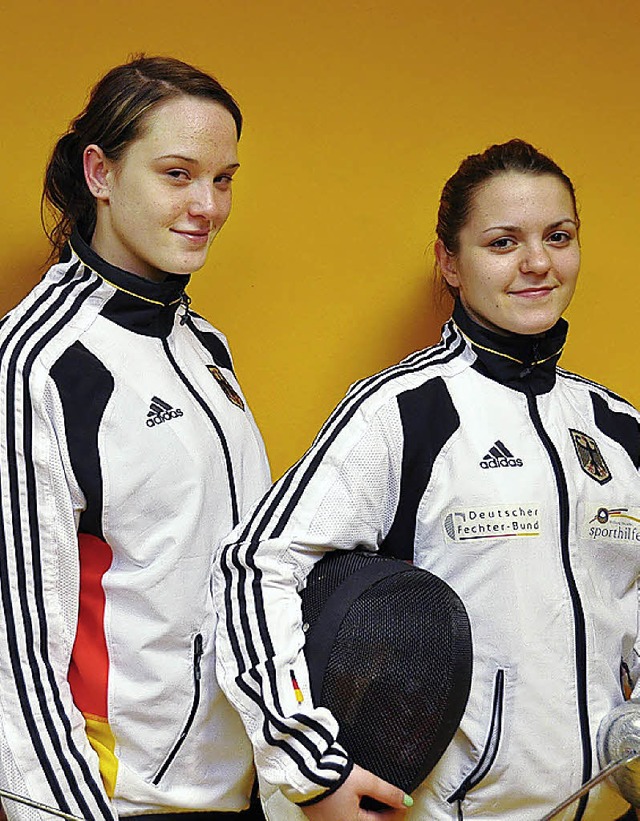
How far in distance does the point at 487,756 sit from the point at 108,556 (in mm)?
495

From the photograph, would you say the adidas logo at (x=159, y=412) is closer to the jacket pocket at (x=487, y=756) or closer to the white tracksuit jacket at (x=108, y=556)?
the white tracksuit jacket at (x=108, y=556)

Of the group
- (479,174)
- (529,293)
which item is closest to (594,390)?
(529,293)

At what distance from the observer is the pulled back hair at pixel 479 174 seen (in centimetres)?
157

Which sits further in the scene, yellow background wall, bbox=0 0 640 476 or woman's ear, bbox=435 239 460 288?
yellow background wall, bbox=0 0 640 476

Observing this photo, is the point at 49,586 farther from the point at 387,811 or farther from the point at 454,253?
the point at 454,253

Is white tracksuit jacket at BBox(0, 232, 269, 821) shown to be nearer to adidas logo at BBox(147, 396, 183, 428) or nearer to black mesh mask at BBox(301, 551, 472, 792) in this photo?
adidas logo at BBox(147, 396, 183, 428)

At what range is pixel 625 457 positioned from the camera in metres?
1.58

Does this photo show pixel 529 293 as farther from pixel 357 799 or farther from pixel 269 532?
pixel 357 799

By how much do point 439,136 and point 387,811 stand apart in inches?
44.7

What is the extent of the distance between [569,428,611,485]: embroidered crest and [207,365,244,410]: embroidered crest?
0.44 m

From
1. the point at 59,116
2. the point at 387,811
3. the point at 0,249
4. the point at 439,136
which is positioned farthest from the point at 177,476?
the point at 439,136

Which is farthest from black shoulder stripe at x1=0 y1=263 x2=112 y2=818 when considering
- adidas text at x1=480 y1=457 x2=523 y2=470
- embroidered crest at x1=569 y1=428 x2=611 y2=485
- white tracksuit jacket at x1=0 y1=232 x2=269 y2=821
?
embroidered crest at x1=569 y1=428 x2=611 y2=485

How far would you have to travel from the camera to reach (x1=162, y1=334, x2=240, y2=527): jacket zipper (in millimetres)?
1429

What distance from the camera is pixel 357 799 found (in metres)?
Answer: 1.26
